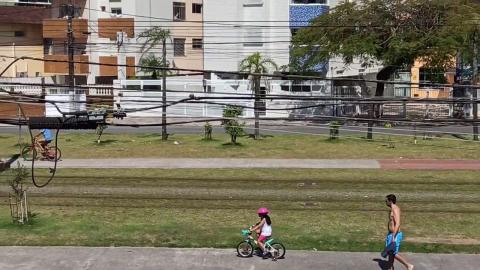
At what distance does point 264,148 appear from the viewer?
28.5 metres

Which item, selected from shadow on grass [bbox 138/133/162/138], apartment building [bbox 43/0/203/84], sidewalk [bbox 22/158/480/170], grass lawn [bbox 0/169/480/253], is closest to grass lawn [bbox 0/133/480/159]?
shadow on grass [bbox 138/133/162/138]

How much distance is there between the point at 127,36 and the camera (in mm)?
50188

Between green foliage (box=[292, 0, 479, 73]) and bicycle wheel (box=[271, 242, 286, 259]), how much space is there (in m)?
25.5

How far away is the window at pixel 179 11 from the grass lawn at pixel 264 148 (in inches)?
877

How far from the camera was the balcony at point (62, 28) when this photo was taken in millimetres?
51250

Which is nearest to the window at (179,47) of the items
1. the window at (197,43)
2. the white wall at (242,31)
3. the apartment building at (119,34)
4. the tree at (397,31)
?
the apartment building at (119,34)

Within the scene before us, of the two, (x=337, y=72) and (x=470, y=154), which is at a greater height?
(x=337, y=72)

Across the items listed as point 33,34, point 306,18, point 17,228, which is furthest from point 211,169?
point 33,34

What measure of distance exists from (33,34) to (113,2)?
8.73 m

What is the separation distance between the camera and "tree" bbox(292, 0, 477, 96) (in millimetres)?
36094

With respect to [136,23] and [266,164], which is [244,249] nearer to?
[266,164]

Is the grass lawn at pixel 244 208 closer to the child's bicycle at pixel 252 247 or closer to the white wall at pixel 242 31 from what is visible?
the child's bicycle at pixel 252 247

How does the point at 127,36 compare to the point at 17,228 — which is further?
the point at 127,36

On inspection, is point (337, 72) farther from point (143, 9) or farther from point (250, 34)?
point (143, 9)
